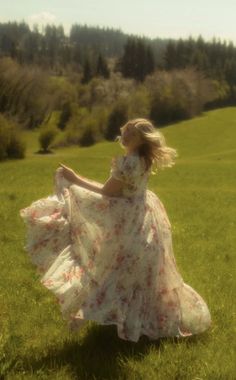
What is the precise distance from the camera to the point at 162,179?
35688mm

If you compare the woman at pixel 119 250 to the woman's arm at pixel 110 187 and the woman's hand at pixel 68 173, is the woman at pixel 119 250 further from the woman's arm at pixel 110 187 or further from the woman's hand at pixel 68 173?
the woman's hand at pixel 68 173

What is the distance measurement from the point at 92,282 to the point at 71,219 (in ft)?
2.97

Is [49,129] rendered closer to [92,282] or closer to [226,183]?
[226,183]

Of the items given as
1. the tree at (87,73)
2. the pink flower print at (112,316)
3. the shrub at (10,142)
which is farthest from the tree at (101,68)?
the pink flower print at (112,316)

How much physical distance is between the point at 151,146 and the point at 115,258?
4.89 feet

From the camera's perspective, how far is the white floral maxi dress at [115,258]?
702 centimetres

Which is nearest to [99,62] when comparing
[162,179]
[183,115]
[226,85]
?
[226,85]

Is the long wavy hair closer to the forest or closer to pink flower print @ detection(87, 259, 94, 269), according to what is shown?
pink flower print @ detection(87, 259, 94, 269)

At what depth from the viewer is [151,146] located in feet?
23.9

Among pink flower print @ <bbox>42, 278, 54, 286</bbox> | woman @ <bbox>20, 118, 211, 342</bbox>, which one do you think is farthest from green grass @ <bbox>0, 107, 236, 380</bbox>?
pink flower print @ <bbox>42, 278, 54, 286</bbox>

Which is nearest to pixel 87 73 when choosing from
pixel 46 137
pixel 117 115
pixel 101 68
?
pixel 101 68

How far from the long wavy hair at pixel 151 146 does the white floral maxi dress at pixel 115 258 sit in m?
0.17

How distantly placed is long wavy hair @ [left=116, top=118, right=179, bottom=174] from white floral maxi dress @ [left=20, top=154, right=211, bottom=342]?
168mm

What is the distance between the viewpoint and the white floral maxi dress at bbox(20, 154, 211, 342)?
702 centimetres
